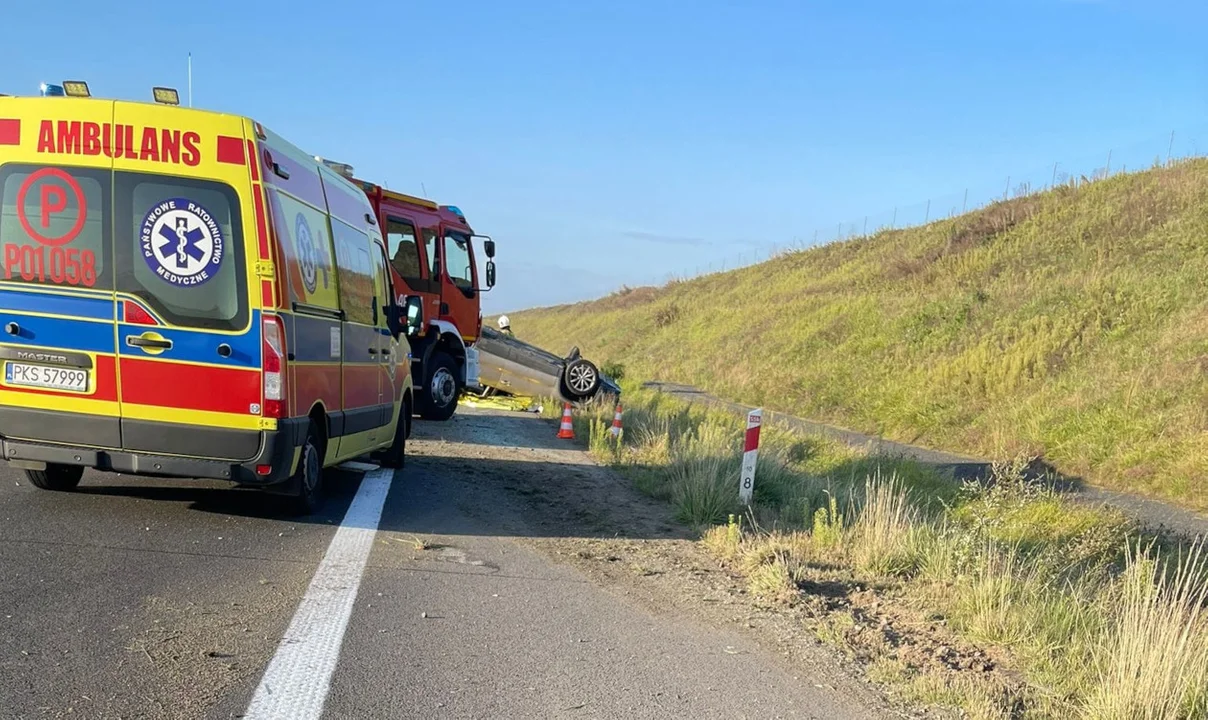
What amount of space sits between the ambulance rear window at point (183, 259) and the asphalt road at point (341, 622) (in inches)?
58.3

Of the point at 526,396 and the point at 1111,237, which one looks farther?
the point at 1111,237

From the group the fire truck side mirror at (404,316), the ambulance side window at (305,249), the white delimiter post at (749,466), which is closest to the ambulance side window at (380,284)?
the fire truck side mirror at (404,316)

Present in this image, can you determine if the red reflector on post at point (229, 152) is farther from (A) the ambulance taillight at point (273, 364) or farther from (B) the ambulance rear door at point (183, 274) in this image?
(A) the ambulance taillight at point (273, 364)

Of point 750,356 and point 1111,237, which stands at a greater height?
point 1111,237

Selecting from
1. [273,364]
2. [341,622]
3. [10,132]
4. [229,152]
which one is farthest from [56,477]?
[341,622]

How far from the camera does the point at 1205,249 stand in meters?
22.4

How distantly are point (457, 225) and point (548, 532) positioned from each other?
1020 centimetres

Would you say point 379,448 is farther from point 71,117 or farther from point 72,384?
point 71,117

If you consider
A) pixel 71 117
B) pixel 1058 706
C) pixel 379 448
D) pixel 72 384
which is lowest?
pixel 1058 706

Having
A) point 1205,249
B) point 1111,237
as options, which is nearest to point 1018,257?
point 1111,237

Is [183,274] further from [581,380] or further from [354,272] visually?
[581,380]

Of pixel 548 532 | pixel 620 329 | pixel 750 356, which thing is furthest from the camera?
pixel 620 329

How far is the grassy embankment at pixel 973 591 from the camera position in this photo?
4.18 metres

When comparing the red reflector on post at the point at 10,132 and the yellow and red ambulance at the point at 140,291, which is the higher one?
the red reflector on post at the point at 10,132
